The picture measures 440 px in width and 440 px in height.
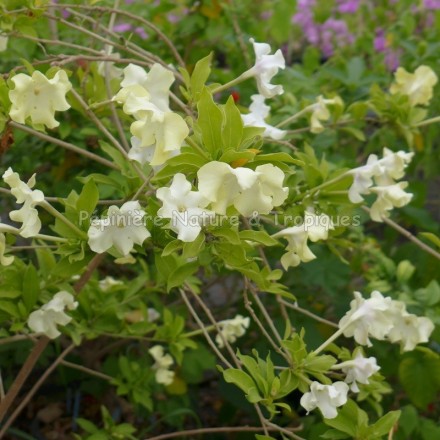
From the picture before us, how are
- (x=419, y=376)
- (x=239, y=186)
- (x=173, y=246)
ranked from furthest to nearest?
1. (x=419, y=376)
2. (x=173, y=246)
3. (x=239, y=186)

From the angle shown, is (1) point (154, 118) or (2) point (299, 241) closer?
(1) point (154, 118)

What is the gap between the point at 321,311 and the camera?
6.86ft

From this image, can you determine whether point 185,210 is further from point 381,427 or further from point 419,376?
point 419,376

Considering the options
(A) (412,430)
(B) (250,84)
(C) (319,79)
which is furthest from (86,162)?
(A) (412,430)

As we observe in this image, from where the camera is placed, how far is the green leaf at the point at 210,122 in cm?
88

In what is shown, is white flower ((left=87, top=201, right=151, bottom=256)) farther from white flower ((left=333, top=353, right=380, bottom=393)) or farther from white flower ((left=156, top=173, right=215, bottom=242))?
white flower ((left=333, top=353, right=380, bottom=393))

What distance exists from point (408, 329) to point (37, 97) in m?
0.75

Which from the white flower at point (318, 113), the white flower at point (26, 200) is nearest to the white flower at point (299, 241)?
the white flower at point (26, 200)

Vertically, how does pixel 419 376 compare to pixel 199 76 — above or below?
below

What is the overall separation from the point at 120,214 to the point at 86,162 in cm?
87

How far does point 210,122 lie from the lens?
0.89m

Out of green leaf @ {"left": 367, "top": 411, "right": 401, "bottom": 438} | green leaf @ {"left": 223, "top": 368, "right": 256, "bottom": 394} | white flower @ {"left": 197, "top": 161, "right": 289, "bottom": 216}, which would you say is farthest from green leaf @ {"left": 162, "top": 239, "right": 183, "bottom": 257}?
green leaf @ {"left": 367, "top": 411, "right": 401, "bottom": 438}

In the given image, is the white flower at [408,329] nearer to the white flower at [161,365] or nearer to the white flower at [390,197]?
the white flower at [390,197]

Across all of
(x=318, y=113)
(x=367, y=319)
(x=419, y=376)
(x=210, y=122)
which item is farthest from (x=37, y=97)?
(x=419, y=376)
